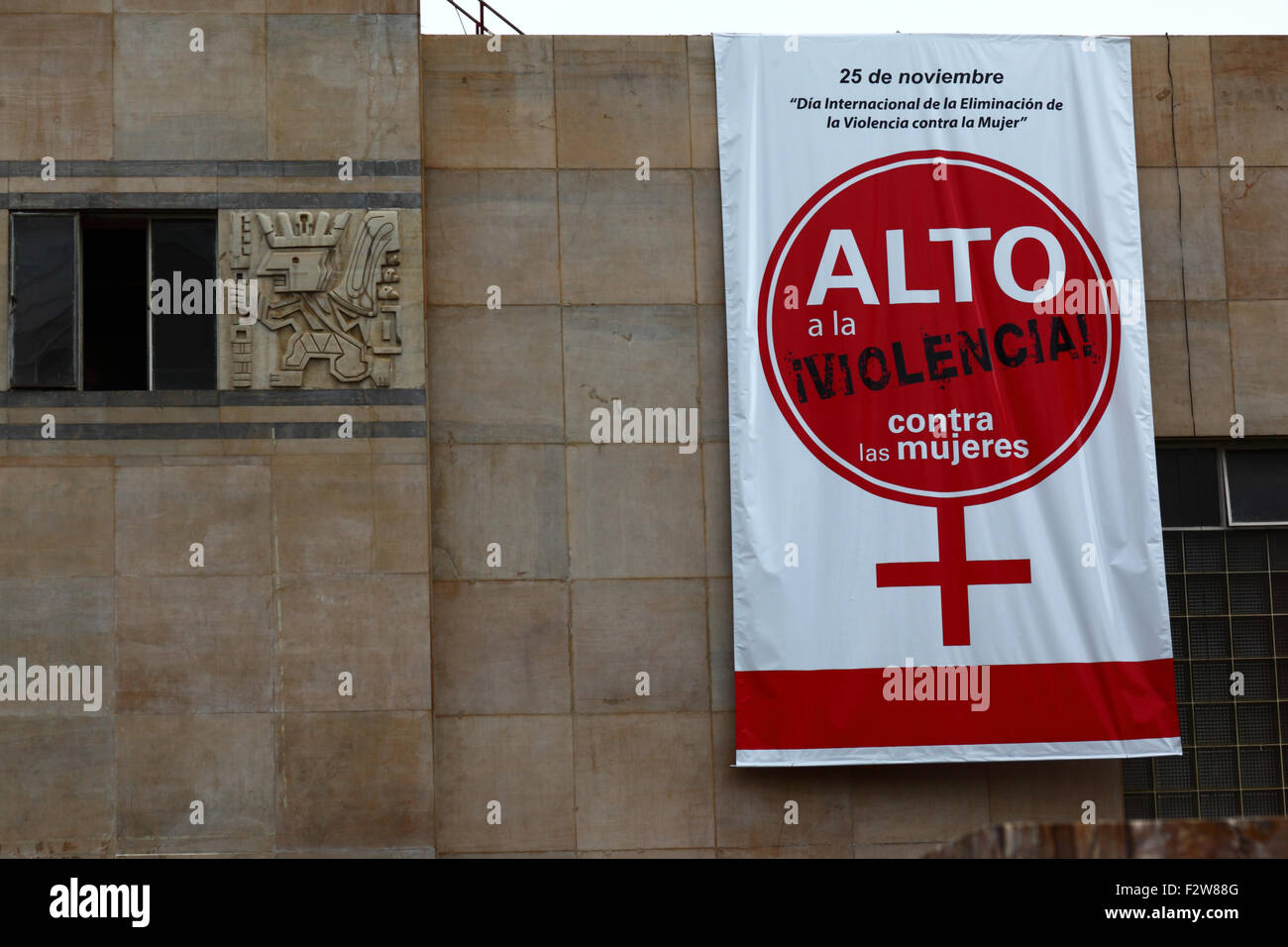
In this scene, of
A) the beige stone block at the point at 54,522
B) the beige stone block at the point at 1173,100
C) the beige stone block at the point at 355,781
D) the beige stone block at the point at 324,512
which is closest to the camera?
the beige stone block at the point at 355,781

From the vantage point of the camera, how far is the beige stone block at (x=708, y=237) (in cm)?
1526

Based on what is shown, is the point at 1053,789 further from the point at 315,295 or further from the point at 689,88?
the point at 315,295

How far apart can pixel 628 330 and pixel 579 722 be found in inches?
163

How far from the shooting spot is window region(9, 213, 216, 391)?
564 inches

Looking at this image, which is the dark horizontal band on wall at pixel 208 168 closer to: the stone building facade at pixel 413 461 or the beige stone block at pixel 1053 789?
the stone building facade at pixel 413 461

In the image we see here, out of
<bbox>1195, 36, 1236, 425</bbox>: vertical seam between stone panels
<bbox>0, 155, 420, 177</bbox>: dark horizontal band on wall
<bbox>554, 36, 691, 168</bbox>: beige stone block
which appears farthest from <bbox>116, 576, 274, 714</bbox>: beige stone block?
<bbox>1195, 36, 1236, 425</bbox>: vertical seam between stone panels

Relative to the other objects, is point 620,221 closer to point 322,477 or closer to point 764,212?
point 764,212

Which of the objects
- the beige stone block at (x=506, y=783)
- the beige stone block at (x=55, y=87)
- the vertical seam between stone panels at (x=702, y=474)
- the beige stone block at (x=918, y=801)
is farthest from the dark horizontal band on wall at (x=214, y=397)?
the beige stone block at (x=918, y=801)

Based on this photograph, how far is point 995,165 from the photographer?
1523cm

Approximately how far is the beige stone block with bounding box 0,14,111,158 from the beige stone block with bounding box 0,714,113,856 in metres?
5.68

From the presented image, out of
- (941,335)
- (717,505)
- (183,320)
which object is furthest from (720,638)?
(183,320)

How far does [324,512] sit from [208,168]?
3.70 m

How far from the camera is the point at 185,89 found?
14.6m

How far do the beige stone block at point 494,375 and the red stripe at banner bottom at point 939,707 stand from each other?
11.3 feet
